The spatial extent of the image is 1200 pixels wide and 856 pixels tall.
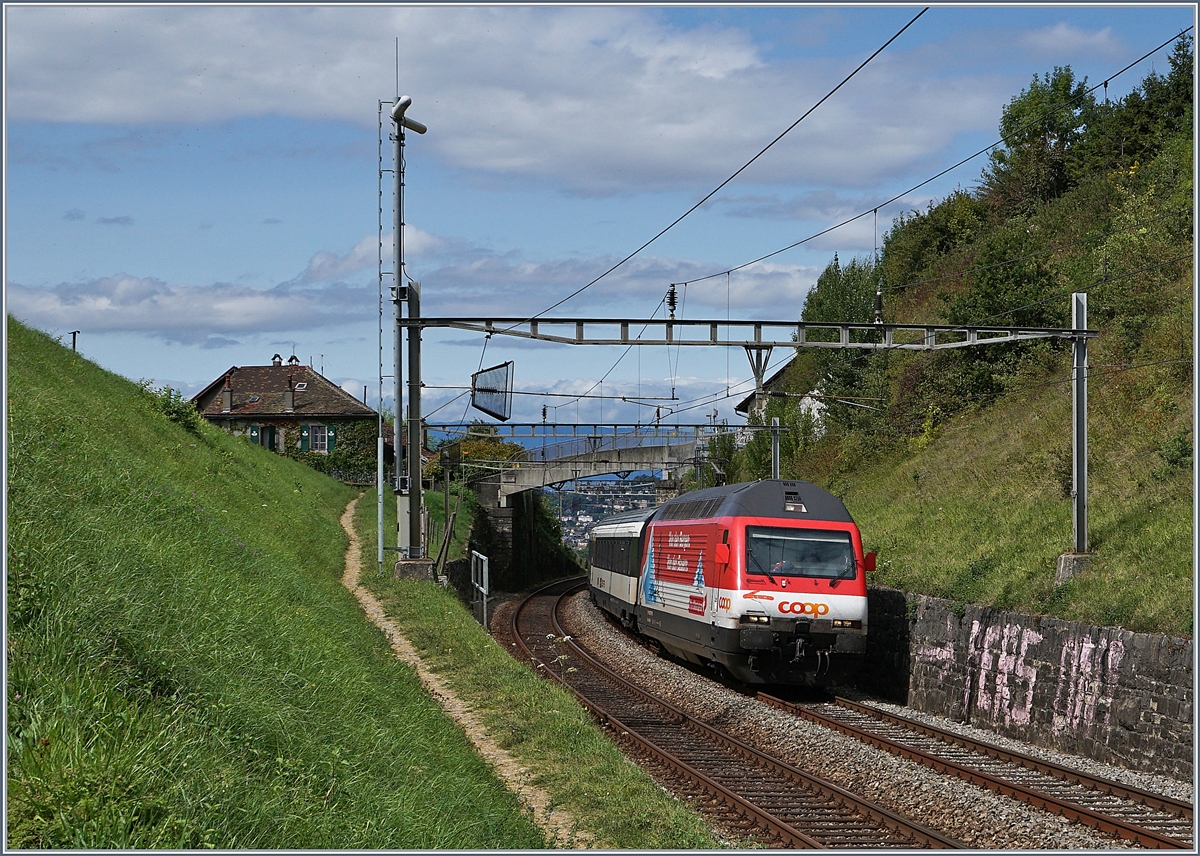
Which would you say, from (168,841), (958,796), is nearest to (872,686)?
(958,796)

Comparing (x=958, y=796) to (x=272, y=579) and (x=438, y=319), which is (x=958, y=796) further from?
(x=438, y=319)

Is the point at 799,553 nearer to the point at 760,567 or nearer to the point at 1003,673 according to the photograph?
the point at 760,567

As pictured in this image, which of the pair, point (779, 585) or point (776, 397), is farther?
point (776, 397)

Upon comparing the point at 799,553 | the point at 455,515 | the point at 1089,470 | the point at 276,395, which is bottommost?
the point at 455,515

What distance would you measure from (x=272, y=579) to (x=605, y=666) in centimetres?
973

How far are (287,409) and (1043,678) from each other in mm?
61650

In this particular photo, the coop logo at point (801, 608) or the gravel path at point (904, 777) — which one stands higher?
the coop logo at point (801, 608)

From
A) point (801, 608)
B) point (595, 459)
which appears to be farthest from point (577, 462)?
point (801, 608)

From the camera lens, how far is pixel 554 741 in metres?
12.6

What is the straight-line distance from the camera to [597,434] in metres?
50.1

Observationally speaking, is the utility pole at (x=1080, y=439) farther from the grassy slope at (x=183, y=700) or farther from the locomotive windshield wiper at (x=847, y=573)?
the grassy slope at (x=183, y=700)

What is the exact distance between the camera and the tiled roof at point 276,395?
70750mm

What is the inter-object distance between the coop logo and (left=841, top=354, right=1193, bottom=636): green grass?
2733 mm

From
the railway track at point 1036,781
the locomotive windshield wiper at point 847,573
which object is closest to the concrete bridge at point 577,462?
the locomotive windshield wiper at point 847,573
